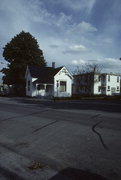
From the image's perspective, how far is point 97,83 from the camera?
174 feet

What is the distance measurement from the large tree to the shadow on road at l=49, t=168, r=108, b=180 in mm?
40947

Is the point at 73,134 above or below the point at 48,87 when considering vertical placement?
below

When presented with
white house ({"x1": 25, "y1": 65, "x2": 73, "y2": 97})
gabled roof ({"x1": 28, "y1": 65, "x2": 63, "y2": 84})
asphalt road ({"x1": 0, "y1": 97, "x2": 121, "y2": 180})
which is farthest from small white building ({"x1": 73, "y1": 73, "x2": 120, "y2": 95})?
asphalt road ({"x1": 0, "y1": 97, "x2": 121, "y2": 180})

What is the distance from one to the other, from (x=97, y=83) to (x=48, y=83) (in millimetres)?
22413

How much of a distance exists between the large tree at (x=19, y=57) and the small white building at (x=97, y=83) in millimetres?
14322

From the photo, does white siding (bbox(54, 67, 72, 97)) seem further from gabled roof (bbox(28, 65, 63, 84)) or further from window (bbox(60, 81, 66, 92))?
gabled roof (bbox(28, 65, 63, 84))

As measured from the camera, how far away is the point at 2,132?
7934mm

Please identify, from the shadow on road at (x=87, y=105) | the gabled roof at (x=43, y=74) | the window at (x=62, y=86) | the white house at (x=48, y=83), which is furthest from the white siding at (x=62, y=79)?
the shadow on road at (x=87, y=105)

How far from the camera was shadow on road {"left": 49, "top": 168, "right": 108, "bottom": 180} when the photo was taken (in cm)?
372

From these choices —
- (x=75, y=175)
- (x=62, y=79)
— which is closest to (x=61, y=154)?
(x=75, y=175)

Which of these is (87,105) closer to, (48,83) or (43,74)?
(48,83)

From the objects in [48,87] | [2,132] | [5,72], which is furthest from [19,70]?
[2,132]

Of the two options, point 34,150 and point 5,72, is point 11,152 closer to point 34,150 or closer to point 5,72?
point 34,150

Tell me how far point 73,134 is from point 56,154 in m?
2.23
